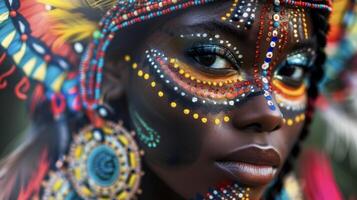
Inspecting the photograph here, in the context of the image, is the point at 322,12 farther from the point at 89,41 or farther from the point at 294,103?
the point at 89,41

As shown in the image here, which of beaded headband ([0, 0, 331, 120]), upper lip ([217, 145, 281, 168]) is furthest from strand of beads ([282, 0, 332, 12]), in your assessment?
upper lip ([217, 145, 281, 168])

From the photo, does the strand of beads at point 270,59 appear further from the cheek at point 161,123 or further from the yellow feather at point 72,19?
the yellow feather at point 72,19

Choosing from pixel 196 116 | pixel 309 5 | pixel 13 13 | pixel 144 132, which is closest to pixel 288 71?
pixel 309 5

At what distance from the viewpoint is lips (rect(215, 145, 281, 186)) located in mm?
1227

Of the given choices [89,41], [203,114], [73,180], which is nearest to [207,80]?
[203,114]

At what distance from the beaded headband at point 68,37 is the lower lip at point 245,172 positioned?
0.36 metres

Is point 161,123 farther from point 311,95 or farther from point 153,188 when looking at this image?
point 311,95

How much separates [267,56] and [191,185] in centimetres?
34

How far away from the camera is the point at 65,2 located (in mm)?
1306

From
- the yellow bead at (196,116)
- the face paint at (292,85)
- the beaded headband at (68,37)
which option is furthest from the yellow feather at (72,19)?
the face paint at (292,85)

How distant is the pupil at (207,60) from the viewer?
4.09ft

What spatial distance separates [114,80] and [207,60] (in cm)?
27

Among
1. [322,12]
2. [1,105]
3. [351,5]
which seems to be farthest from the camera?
[351,5]

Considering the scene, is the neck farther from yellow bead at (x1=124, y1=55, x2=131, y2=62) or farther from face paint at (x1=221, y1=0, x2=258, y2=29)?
face paint at (x1=221, y1=0, x2=258, y2=29)
